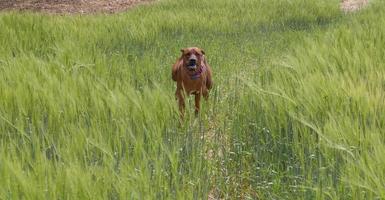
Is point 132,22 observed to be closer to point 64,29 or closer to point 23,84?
point 64,29

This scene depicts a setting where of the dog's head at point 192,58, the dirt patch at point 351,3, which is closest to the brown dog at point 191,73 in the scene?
the dog's head at point 192,58

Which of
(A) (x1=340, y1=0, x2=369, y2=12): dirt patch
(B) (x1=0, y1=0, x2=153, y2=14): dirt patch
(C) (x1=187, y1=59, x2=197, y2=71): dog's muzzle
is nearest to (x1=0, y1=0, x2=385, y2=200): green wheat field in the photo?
(C) (x1=187, y1=59, x2=197, y2=71): dog's muzzle

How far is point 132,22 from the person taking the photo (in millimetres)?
6855

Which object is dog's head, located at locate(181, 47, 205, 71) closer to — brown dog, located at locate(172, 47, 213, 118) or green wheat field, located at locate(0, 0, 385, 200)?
brown dog, located at locate(172, 47, 213, 118)

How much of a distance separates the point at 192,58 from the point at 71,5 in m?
9.34

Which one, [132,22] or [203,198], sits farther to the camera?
[132,22]

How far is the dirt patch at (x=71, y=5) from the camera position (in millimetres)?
10844

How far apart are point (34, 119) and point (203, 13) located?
5821 mm

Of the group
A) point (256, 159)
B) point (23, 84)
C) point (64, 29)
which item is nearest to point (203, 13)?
point (64, 29)

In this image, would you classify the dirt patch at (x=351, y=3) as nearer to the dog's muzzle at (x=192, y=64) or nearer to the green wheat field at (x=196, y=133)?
the green wheat field at (x=196, y=133)

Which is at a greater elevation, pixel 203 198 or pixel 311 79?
pixel 311 79

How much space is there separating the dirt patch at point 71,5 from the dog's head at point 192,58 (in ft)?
26.1

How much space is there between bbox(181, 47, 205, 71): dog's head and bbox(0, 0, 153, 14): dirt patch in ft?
26.1

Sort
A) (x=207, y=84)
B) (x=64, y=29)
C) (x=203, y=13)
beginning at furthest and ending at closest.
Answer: (x=203, y=13) < (x=64, y=29) < (x=207, y=84)
